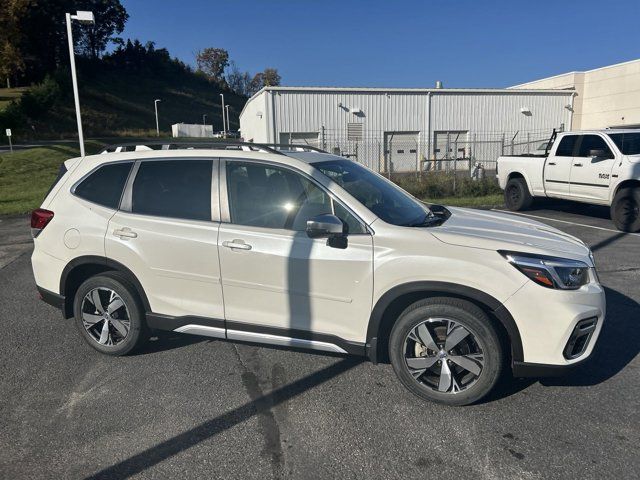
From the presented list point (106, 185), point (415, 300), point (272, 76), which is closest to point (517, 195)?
point (415, 300)

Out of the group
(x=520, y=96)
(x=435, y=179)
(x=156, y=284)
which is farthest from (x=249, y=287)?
(x=520, y=96)

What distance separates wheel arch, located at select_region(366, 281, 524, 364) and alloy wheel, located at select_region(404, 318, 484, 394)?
7.2 inches

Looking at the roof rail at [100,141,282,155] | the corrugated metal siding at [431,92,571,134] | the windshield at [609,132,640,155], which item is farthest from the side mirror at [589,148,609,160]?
the corrugated metal siding at [431,92,571,134]

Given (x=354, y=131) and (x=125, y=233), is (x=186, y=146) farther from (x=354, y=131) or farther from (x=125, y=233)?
(x=354, y=131)

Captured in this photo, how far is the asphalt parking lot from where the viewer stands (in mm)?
2816

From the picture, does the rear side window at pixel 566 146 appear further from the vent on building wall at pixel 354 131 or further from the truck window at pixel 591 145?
the vent on building wall at pixel 354 131

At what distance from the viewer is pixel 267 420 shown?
3.28 meters

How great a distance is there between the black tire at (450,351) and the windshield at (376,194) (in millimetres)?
694

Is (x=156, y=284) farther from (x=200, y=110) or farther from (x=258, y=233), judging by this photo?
(x=200, y=110)

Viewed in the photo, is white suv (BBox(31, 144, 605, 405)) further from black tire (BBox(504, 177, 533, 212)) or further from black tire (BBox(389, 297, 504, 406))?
black tire (BBox(504, 177, 533, 212))

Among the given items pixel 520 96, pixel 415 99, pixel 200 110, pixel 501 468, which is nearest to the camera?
pixel 501 468

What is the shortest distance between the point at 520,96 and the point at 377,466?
109 feet

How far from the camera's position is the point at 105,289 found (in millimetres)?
4172

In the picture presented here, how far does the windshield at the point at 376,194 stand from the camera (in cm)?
372
